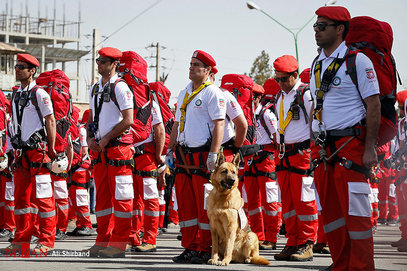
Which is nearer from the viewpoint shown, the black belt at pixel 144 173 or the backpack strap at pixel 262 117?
the black belt at pixel 144 173

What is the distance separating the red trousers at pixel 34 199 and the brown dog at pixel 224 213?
2.19m

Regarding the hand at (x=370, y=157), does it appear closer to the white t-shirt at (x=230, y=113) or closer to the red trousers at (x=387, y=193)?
the white t-shirt at (x=230, y=113)

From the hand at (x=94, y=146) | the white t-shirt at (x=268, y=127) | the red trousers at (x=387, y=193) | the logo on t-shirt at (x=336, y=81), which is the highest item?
the logo on t-shirt at (x=336, y=81)

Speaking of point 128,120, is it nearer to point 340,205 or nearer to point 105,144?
point 105,144

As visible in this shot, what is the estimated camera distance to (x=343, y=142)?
5719mm

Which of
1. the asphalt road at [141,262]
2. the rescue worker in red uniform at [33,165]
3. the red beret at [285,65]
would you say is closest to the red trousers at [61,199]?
the asphalt road at [141,262]

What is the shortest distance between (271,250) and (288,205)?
147 centimetres

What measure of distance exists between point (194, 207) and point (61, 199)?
4049mm

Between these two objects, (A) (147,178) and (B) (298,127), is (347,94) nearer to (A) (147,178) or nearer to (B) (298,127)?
(B) (298,127)

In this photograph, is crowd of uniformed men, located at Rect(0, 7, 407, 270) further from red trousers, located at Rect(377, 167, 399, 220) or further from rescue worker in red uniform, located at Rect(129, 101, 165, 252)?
red trousers, located at Rect(377, 167, 399, 220)

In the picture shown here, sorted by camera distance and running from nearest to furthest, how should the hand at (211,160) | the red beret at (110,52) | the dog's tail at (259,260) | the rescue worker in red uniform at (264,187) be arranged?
the hand at (211,160), the dog's tail at (259,260), the red beret at (110,52), the rescue worker in red uniform at (264,187)

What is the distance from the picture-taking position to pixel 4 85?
62.6m

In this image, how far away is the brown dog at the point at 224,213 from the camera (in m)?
7.88

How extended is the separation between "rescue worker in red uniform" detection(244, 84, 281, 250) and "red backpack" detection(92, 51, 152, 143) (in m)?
2.19
